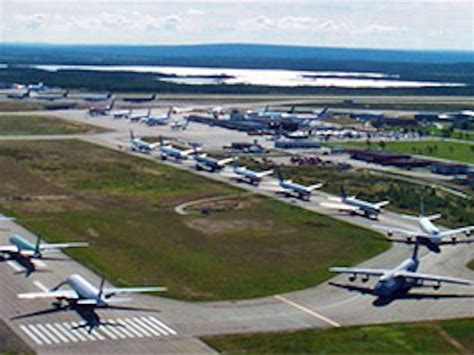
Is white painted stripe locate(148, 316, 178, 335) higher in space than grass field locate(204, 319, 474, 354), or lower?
lower

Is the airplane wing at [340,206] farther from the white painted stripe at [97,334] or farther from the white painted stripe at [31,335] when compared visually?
the white painted stripe at [31,335]

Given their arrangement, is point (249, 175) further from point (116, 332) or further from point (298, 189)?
point (116, 332)

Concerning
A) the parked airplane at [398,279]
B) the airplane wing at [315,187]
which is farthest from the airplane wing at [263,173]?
the parked airplane at [398,279]

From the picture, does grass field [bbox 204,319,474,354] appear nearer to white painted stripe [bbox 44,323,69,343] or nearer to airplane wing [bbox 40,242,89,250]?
white painted stripe [bbox 44,323,69,343]

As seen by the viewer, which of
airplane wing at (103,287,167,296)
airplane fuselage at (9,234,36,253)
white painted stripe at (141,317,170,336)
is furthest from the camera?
airplane fuselage at (9,234,36,253)

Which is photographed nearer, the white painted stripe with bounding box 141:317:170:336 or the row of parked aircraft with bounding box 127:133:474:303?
the white painted stripe with bounding box 141:317:170:336

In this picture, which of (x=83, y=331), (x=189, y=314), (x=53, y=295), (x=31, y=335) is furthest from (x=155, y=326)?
(x=31, y=335)

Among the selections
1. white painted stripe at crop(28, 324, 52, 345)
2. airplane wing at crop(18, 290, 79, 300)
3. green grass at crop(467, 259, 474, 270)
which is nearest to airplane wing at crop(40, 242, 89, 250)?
airplane wing at crop(18, 290, 79, 300)
